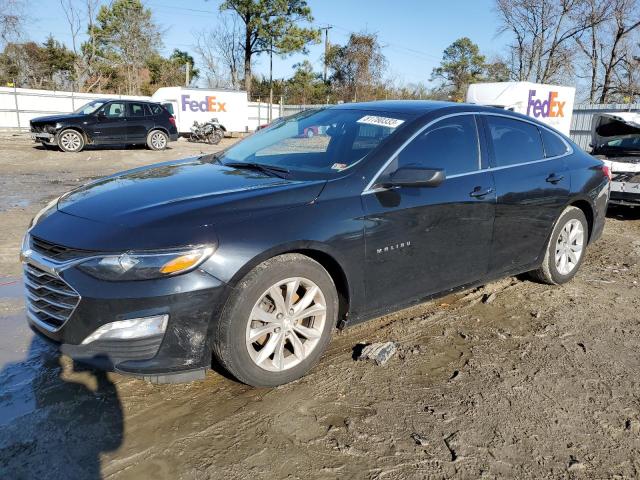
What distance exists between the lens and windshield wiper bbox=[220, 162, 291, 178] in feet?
11.1

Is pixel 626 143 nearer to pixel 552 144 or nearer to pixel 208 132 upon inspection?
pixel 552 144

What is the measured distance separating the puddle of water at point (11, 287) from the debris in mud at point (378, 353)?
118 inches

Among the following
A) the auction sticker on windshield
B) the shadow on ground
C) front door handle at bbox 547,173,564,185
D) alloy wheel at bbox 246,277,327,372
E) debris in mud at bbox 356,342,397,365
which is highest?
the auction sticker on windshield

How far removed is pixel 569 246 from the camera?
4840mm

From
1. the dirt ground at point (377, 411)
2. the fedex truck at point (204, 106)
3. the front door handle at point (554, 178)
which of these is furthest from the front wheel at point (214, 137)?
the front door handle at point (554, 178)

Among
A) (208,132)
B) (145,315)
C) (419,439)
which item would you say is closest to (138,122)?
(208,132)

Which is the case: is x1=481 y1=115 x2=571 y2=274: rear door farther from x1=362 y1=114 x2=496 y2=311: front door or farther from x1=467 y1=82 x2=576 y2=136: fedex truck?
x1=467 y1=82 x2=576 y2=136: fedex truck

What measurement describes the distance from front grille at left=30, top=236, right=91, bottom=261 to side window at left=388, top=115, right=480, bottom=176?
6.31 ft

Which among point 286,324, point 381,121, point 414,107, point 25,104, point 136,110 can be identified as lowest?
point 286,324

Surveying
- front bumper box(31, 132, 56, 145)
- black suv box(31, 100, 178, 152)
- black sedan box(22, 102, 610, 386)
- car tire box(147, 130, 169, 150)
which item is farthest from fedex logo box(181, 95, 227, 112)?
black sedan box(22, 102, 610, 386)

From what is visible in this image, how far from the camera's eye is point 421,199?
3396 mm

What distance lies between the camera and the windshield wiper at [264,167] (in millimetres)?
3389

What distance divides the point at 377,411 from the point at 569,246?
9.90 ft

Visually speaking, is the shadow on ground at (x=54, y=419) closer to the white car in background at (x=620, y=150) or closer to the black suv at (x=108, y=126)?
the white car in background at (x=620, y=150)
